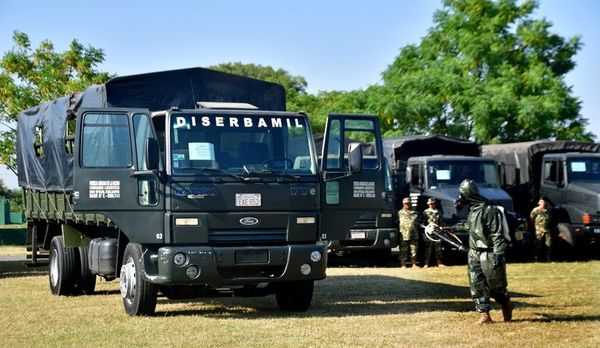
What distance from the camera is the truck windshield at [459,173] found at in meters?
23.7

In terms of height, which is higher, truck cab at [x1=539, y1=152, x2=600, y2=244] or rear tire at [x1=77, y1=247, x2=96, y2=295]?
truck cab at [x1=539, y1=152, x2=600, y2=244]

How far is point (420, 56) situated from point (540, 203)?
56.7 ft

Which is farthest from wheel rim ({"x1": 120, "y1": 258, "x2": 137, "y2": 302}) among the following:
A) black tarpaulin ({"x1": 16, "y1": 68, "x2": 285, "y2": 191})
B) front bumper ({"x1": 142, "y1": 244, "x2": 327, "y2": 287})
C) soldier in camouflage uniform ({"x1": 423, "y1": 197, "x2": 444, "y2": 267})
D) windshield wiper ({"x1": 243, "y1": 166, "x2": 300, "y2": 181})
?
soldier in camouflage uniform ({"x1": 423, "y1": 197, "x2": 444, "y2": 267})

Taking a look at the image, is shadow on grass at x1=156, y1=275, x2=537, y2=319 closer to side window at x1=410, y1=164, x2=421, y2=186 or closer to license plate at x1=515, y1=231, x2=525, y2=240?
license plate at x1=515, y1=231, x2=525, y2=240

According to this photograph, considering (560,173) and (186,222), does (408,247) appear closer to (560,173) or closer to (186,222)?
(560,173)

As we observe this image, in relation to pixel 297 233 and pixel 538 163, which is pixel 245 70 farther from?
pixel 297 233

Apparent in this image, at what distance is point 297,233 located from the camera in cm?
1348

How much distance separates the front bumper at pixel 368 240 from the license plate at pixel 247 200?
9.47m

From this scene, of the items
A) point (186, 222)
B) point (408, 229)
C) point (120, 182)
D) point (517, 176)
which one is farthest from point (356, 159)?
point (517, 176)

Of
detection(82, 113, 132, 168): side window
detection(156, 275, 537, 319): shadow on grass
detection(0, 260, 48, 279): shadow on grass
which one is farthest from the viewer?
detection(0, 260, 48, 279): shadow on grass

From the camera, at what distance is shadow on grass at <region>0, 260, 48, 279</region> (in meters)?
22.3

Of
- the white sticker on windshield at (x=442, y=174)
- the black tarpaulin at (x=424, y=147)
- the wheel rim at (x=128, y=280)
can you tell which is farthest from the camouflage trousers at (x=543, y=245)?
the wheel rim at (x=128, y=280)

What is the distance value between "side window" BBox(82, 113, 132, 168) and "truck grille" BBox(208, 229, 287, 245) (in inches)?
57.3

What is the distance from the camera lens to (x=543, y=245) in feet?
80.6
